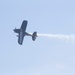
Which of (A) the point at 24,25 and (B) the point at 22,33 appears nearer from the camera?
(A) the point at 24,25

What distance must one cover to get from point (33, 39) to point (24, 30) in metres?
5.71

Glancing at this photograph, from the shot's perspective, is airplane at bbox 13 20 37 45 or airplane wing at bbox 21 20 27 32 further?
airplane at bbox 13 20 37 45

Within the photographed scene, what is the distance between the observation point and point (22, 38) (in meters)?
95.3

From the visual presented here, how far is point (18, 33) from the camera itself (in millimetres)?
95938

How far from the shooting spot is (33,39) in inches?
3708

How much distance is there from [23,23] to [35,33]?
664 centimetres

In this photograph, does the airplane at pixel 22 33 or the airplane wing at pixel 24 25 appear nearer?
the airplane wing at pixel 24 25

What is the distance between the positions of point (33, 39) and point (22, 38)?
485 cm

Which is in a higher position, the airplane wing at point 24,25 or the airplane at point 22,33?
the airplane wing at point 24,25

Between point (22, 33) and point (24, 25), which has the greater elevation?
point (24, 25)

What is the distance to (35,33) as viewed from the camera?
314 ft

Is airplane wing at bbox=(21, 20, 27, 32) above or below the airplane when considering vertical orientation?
above
